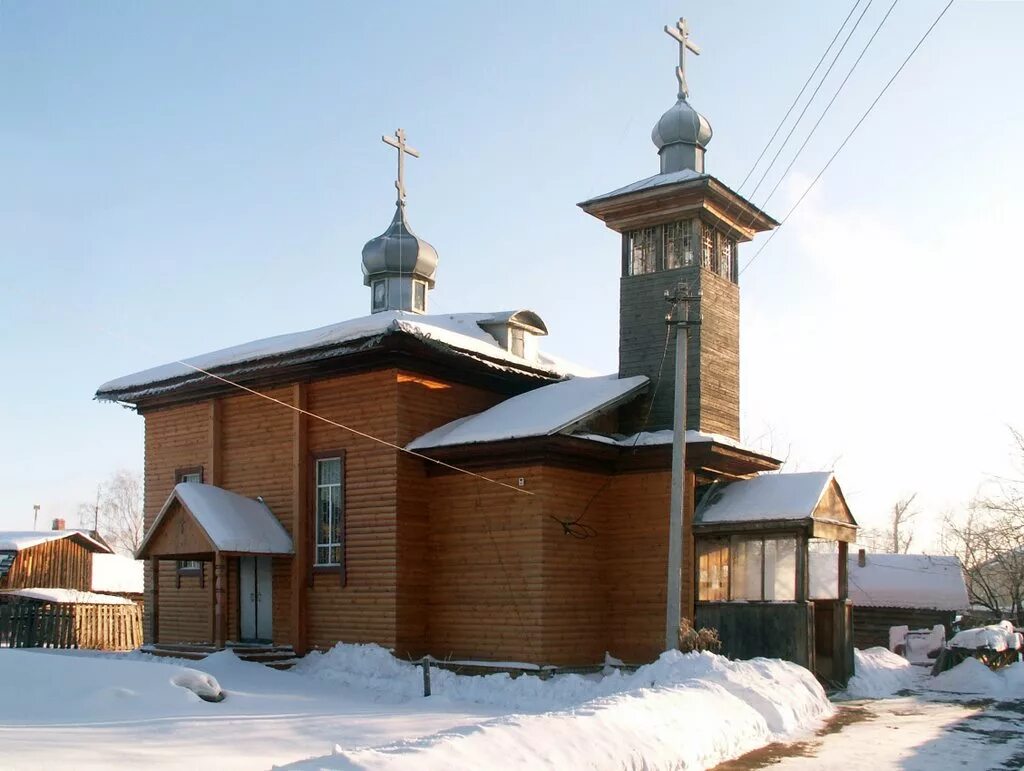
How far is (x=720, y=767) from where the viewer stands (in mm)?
10922

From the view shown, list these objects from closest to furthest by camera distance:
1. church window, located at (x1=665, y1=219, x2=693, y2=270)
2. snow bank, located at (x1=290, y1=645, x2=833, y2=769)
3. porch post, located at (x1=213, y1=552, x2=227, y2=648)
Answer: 1. snow bank, located at (x1=290, y1=645, x2=833, y2=769)
2. porch post, located at (x1=213, y1=552, x2=227, y2=648)
3. church window, located at (x1=665, y1=219, x2=693, y2=270)

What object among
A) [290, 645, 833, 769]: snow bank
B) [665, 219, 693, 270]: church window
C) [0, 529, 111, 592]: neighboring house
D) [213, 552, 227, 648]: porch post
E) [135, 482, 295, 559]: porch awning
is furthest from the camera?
[0, 529, 111, 592]: neighboring house

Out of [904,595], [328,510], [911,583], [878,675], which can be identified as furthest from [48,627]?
[911,583]

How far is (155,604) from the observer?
21.5 metres

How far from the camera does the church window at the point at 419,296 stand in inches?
993

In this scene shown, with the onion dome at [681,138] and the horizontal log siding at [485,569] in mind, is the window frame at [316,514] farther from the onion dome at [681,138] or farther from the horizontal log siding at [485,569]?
the onion dome at [681,138]

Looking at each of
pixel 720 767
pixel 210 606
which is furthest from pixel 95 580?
pixel 720 767

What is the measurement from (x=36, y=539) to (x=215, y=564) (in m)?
24.7

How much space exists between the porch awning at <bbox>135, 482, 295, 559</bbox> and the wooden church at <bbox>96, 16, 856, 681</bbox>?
0.05 metres

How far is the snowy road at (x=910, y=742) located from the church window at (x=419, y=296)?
12701 millimetres

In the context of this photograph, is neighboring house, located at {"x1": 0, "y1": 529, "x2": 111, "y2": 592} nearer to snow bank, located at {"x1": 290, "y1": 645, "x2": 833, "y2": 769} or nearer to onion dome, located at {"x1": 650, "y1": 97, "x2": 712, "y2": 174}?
snow bank, located at {"x1": 290, "y1": 645, "x2": 833, "y2": 769}

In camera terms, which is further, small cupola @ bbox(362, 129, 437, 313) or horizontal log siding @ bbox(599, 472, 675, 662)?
small cupola @ bbox(362, 129, 437, 313)

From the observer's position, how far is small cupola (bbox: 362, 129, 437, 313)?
82.3 feet

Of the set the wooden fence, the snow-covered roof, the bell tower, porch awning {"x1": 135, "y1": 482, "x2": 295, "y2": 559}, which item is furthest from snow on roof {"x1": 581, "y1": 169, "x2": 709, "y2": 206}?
the snow-covered roof
